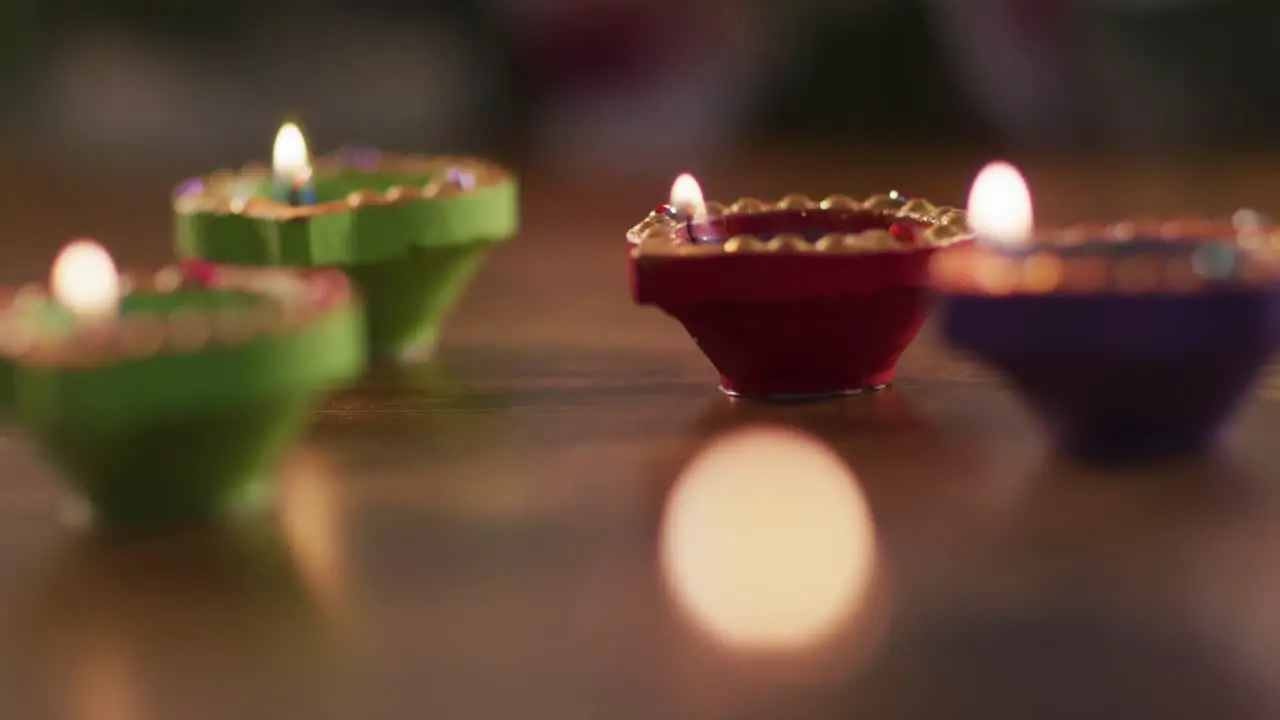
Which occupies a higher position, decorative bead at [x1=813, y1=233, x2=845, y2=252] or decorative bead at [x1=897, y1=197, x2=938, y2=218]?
decorative bead at [x1=897, y1=197, x2=938, y2=218]

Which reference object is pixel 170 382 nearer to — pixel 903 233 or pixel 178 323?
pixel 178 323

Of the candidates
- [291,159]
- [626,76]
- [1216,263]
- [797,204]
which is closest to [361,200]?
[291,159]

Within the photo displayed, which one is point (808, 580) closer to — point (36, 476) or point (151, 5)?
point (36, 476)

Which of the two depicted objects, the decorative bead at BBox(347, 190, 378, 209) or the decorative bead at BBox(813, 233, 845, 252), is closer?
the decorative bead at BBox(813, 233, 845, 252)

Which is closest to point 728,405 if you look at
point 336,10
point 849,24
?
point 849,24

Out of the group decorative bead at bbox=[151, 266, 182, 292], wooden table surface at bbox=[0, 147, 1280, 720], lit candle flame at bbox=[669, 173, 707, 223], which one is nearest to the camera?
wooden table surface at bbox=[0, 147, 1280, 720]

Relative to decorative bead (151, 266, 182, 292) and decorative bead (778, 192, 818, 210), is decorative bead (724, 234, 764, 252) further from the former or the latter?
decorative bead (151, 266, 182, 292)

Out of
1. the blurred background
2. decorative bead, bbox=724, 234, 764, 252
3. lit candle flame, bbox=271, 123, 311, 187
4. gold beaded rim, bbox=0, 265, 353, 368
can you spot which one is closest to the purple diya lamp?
decorative bead, bbox=724, 234, 764, 252
